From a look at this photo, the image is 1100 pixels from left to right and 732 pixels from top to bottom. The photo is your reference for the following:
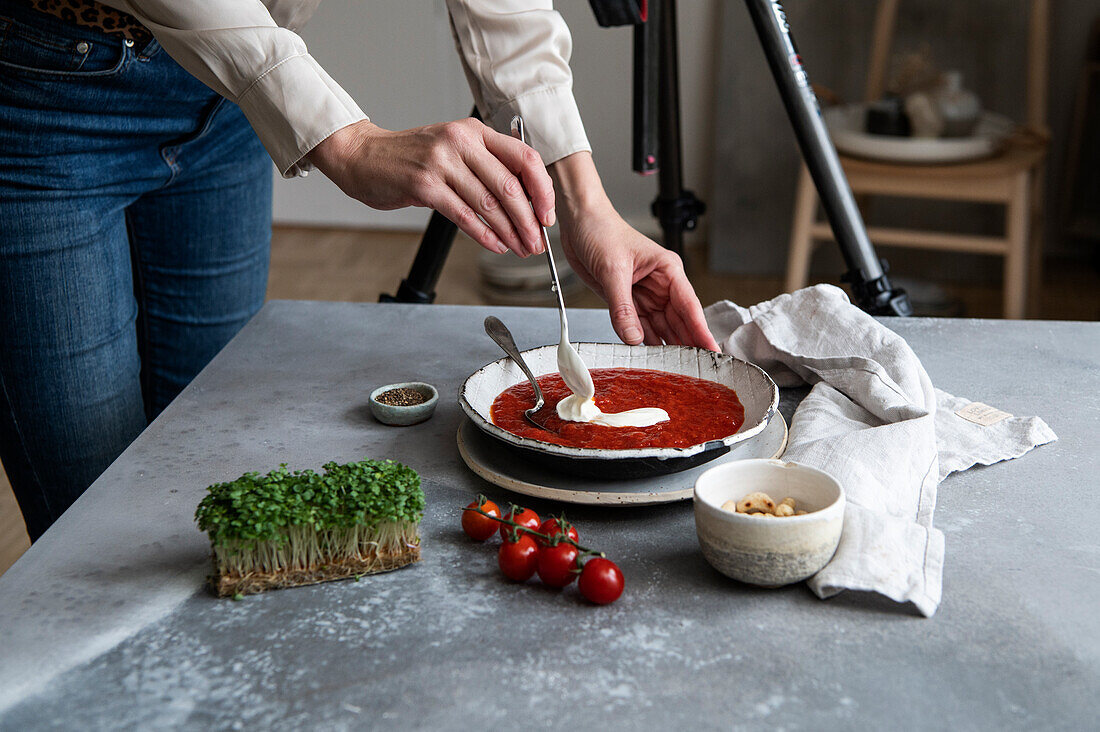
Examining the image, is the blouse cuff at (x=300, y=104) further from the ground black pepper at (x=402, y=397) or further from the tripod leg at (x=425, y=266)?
the tripod leg at (x=425, y=266)

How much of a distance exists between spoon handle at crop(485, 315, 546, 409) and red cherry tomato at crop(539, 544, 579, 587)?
0.84 feet

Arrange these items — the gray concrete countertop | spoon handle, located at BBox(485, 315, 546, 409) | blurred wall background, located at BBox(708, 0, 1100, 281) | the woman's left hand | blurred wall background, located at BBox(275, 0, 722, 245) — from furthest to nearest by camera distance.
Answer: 1. blurred wall background, located at BBox(275, 0, 722, 245)
2. blurred wall background, located at BBox(708, 0, 1100, 281)
3. the woman's left hand
4. spoon handle, located at BBox(485, 315, 546, 409)
5. the gray concrete countertop

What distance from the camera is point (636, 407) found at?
38.7 inches

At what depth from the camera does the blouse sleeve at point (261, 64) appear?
0.96 metres

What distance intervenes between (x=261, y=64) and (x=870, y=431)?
0.70 metres

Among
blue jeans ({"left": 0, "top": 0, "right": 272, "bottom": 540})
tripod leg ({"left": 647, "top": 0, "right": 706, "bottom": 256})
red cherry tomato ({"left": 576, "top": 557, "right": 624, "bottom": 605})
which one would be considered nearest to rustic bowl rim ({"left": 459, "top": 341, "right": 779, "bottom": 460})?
red cherry tomato ({"left": 576, "top": 557, "right": 624, "bottom": 605})

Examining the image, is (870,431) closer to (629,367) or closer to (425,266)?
(629,367)

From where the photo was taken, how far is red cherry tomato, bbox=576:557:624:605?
2.36 feet

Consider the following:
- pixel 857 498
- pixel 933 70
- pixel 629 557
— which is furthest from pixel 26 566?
pixel 933 70

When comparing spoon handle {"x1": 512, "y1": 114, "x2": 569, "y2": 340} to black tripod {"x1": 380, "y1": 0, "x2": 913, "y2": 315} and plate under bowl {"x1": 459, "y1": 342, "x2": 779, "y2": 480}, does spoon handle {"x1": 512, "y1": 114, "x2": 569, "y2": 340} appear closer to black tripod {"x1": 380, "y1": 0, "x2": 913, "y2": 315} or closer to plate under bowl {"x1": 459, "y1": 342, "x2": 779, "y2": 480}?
plate under bowl {"x1": 459, "y1": 342, "x2": 779, "y2": 480}

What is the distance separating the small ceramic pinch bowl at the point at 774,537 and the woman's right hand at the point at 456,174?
34cm

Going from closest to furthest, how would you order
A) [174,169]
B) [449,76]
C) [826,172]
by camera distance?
1. [174,169]
2. [826,172]
3. [449,76]

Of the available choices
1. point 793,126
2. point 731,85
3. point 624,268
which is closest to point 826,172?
point 793,126

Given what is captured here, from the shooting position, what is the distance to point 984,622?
71 centimetres
